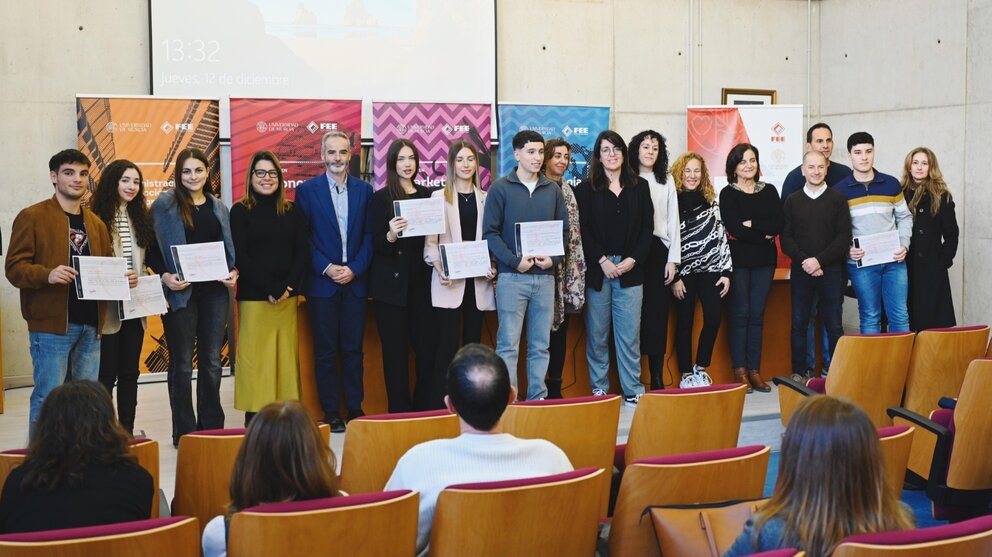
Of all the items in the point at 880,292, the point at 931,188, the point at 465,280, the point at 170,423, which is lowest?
the point at 170,423

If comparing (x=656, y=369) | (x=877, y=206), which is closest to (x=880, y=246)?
(x=877, y=206)

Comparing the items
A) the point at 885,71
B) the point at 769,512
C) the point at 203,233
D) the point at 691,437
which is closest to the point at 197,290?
the point at 203,233

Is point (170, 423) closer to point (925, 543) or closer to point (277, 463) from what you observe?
point (277, 463)

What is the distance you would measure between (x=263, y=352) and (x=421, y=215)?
3.73ft

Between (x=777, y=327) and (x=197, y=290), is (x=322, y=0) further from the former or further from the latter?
(x=777, y=327)

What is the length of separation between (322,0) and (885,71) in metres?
5.08

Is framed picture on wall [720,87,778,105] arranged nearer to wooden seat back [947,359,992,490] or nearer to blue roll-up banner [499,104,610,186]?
blue roll-up banner [499,104,610,186]

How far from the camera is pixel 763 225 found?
6.13 m

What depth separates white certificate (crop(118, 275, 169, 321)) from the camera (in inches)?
189

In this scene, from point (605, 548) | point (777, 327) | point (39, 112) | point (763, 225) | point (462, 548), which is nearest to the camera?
point (462, 548)

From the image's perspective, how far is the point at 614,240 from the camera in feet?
18.7

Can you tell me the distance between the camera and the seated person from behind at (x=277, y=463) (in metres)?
2.25

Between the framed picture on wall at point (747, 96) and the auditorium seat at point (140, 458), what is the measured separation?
24.1 ft

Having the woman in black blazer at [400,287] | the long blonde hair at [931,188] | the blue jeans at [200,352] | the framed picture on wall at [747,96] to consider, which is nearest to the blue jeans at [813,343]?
the long blonde hair at [931,188]
